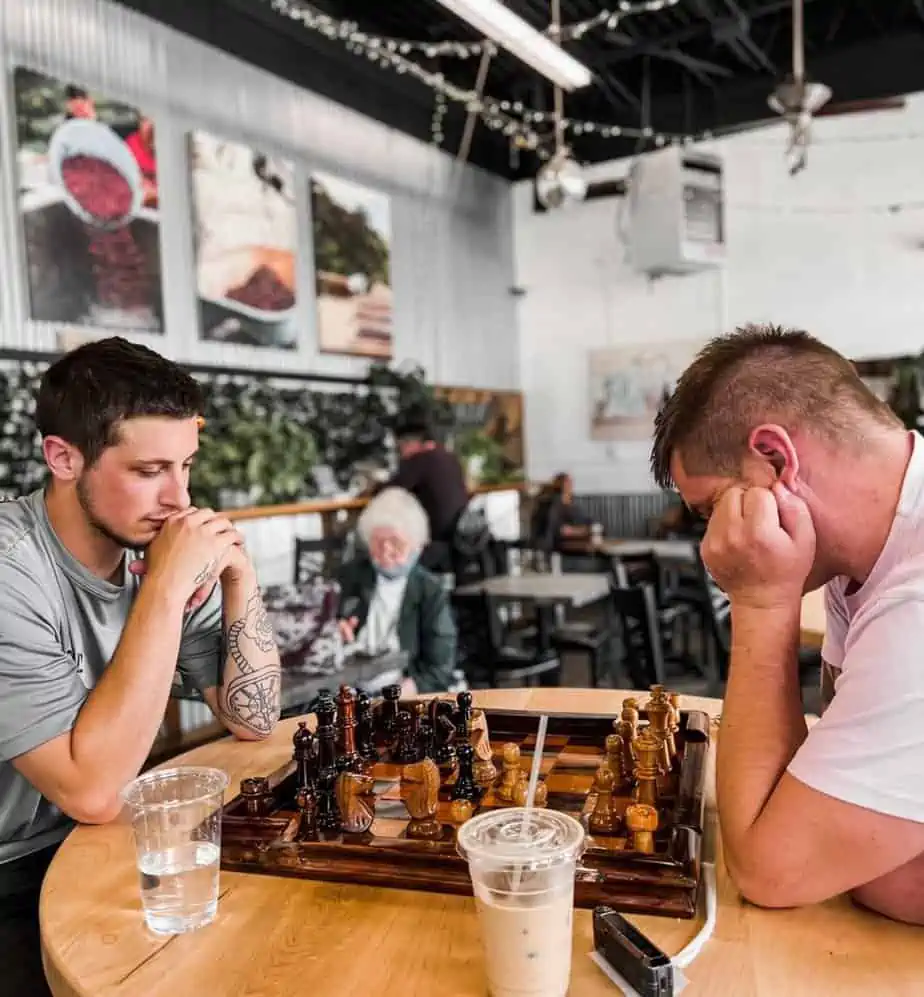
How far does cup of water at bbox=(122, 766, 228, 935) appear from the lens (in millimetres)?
1097

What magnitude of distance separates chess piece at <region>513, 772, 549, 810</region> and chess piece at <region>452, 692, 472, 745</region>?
145mm

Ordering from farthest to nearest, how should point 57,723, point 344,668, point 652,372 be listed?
point 652,372 < point 344,668 < point 57,723

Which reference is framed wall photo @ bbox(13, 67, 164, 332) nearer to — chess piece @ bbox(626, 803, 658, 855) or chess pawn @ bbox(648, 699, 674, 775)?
chess pawn @ bbox(648, 699, 674, 775)

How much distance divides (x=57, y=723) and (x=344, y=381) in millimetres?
6934

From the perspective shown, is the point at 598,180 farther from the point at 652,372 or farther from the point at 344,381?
the point at 344,381

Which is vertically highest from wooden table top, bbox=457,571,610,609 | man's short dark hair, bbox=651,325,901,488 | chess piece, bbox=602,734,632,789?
man's short dark hair, bbox=651,325,901,488

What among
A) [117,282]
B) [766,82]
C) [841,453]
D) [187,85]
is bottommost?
[841,453]

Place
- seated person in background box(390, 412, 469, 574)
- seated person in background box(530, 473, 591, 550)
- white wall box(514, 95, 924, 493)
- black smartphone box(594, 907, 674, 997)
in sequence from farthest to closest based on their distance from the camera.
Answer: white wall box(514, 95, 924, 493)
seated person in background box(530, 473, 591, 550)
seated person in background box(390, 412, 469, 574)
black smartphone box(594, 907, 674, 997)

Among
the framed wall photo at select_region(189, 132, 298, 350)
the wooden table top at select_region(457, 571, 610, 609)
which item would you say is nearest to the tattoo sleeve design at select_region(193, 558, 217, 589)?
the wooden table top at select_region(457, 571, 610, 609)

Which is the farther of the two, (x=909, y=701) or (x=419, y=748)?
(x=419, y=748)

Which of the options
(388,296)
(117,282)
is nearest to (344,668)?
(117,282)

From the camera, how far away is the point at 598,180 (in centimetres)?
1045

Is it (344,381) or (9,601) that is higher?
(344,381)

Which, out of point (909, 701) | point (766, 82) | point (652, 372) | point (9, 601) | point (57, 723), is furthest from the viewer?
point (652, 372)
